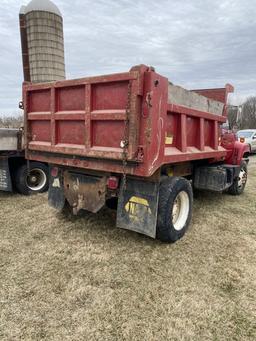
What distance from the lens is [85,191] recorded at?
4047 mm

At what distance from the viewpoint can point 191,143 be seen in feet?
14.3

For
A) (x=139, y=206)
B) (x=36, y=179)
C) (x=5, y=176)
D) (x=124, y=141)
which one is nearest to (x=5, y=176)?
(x=5, y=176)

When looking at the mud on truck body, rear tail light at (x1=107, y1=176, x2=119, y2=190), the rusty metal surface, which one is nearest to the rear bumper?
the mud on truck body

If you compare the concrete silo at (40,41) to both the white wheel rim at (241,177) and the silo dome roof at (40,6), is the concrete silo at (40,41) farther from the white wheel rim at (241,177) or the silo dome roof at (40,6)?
the white wheel rim at (241,177)

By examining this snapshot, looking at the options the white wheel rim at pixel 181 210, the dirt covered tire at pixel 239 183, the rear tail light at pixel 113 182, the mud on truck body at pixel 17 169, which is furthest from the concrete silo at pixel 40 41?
the white wheel rim at pixel 181 210

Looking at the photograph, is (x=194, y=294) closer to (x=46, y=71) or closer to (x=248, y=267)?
(x=248, y=267)

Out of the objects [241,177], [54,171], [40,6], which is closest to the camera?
[54,171]

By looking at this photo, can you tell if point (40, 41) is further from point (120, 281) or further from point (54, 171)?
point (120, 281)

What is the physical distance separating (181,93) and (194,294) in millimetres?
2543

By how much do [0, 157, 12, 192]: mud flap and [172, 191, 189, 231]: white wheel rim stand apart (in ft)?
12.0

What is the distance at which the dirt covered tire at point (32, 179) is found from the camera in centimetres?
612

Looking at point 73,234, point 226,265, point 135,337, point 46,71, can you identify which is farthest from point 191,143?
point 46,71

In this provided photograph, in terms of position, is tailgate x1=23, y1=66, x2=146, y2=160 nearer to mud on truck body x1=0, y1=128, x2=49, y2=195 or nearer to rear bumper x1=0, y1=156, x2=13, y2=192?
mud on truck body x1=0, y1=128, x2=49, y2=195

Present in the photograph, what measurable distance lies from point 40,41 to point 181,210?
663cm
